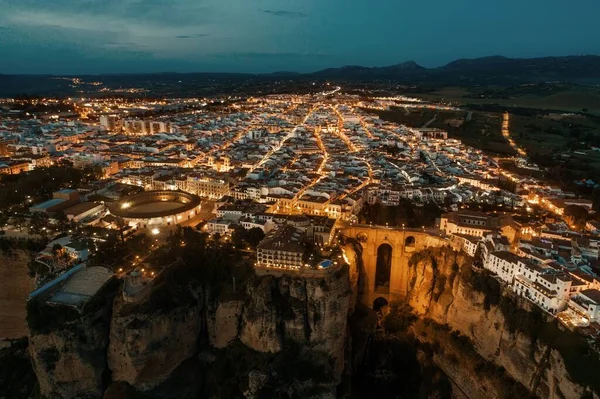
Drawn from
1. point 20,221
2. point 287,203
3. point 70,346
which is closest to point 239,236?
point 287,203

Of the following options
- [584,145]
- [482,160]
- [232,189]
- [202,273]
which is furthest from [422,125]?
[202,273]

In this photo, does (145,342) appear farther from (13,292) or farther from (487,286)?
(487,286)

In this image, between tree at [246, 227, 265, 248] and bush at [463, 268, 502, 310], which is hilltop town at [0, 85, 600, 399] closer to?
tree at [246, 227, 265, 248]

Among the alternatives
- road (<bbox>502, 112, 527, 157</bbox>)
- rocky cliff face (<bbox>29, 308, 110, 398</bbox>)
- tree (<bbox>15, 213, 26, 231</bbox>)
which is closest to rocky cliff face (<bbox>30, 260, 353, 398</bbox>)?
rocky cliff face (<bbox>29, 308, 110, 398</bbox>)

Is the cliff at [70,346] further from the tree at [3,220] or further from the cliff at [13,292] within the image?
the tree at [3,220]

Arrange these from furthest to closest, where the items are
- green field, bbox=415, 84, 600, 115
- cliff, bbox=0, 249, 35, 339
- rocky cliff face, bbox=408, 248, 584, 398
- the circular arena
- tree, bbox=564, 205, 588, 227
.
Answer: 1. green field, bbox=415, 84, 600, 115
2. tree, bbox=564, 205, 588, 227
3. the circular arena
4. cliff, bbox=0, 249, 35, 339
5. rocky cliff face, bbox=408, 248, 584, 398
